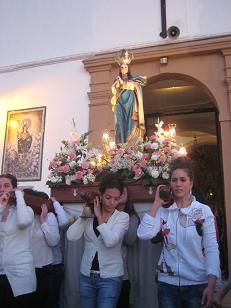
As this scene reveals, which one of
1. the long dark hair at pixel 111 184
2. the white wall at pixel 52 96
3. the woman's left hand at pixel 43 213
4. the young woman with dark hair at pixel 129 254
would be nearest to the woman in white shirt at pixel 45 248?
the woman's left hand at pixel 43 213

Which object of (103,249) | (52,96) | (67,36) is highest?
(67,36)

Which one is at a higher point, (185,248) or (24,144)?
(24,144)

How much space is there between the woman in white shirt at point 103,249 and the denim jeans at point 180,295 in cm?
36

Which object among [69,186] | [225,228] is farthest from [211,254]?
[225,228]

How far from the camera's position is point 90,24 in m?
7.76

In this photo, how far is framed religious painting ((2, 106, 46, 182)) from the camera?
7305 mm

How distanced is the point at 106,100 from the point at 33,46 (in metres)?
2.33

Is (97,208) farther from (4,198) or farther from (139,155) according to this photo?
(139,155)

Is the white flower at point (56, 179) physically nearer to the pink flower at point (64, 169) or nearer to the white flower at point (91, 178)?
the pink flower at point (64, 169)

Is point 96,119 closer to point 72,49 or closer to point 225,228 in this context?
point 72,49

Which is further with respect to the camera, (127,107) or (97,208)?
(127,107)

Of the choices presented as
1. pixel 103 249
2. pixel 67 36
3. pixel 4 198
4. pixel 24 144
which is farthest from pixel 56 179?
pixel 67 36

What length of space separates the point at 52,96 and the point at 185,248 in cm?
587

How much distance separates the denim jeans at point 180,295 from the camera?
2135 millimetres
